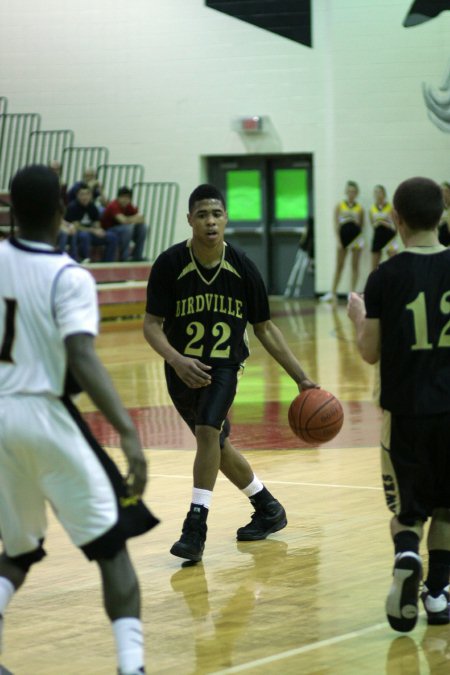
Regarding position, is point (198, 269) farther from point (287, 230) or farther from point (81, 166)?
point (81, 166)

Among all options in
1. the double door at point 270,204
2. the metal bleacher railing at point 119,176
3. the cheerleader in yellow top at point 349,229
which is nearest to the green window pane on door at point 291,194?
the double door at point 270,204

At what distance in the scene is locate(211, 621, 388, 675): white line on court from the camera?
4250 millimetres

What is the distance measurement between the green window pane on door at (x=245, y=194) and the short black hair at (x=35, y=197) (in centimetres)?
2041

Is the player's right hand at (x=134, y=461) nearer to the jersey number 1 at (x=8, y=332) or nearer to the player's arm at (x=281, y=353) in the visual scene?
the jersey number 1 at (x=8, y=332)

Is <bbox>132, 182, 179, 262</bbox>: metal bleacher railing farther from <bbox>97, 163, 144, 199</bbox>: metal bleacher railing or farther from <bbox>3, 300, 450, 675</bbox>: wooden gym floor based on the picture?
<bbox>3, 300, 450, 675</bbox>: wooden gym floor

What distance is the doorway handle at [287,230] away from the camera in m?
24.0

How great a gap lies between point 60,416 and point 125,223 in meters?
17.5

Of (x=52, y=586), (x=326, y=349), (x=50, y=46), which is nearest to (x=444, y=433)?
(x=52, y=586)

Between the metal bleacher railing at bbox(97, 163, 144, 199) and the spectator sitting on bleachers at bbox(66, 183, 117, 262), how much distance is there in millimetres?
3254

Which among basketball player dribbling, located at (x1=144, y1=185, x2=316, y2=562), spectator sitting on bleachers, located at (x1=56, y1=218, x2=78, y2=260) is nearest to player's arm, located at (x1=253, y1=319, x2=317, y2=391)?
basketball player dribbling, located at (x1=144, y1=185, x2=316, y2=562)

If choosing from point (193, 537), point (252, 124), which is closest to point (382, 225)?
point (252, 124)

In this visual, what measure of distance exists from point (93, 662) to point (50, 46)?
21.7 m

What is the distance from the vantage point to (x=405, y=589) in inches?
175

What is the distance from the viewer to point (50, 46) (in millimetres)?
24766
